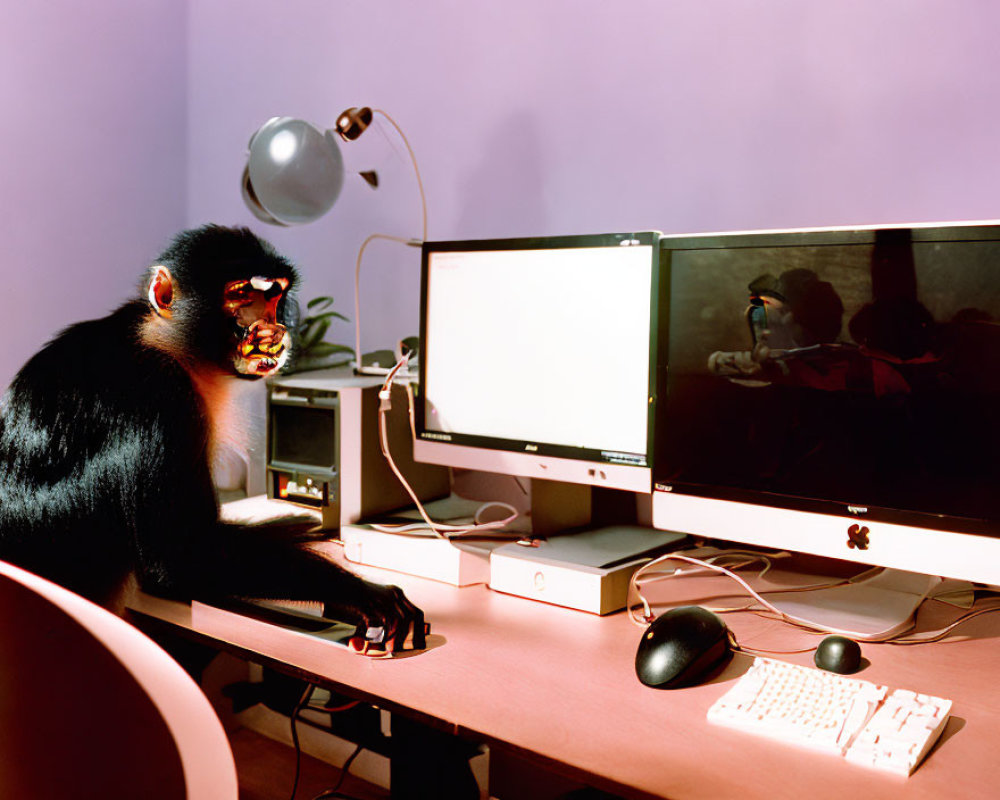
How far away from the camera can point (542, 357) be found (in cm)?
133

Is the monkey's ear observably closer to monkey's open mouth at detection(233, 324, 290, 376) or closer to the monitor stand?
monkey's open mouth at detection(233, 324, 290, 376)

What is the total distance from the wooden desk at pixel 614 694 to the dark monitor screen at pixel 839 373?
0.61ft

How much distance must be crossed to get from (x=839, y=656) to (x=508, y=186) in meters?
1.15

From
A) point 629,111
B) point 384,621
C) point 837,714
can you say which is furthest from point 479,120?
point 837,714

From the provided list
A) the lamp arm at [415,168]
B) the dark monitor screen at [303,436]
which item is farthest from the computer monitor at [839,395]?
the lamp arm at [415,168]

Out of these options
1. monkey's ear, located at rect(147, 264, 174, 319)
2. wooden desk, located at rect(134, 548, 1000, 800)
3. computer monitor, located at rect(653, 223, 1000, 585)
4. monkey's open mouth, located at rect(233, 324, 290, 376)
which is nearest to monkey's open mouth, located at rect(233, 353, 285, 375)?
monkey's open mouth, located at rect(233, 324, 290, 376)

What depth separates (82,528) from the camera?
121cm

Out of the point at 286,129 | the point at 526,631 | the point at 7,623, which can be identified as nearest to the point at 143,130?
the point at 286,129

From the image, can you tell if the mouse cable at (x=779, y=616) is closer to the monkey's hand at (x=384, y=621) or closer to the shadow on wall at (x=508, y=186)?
the monkey's hand at (x=384, y=621)

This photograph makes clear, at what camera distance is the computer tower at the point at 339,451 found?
1470 millimetres

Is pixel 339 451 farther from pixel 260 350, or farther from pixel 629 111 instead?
pixel 629 111

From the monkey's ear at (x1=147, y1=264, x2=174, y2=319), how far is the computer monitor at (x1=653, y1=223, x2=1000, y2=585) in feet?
2.55

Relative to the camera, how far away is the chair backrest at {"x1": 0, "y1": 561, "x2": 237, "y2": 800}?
0.50 meters

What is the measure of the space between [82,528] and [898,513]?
3.55 feet
